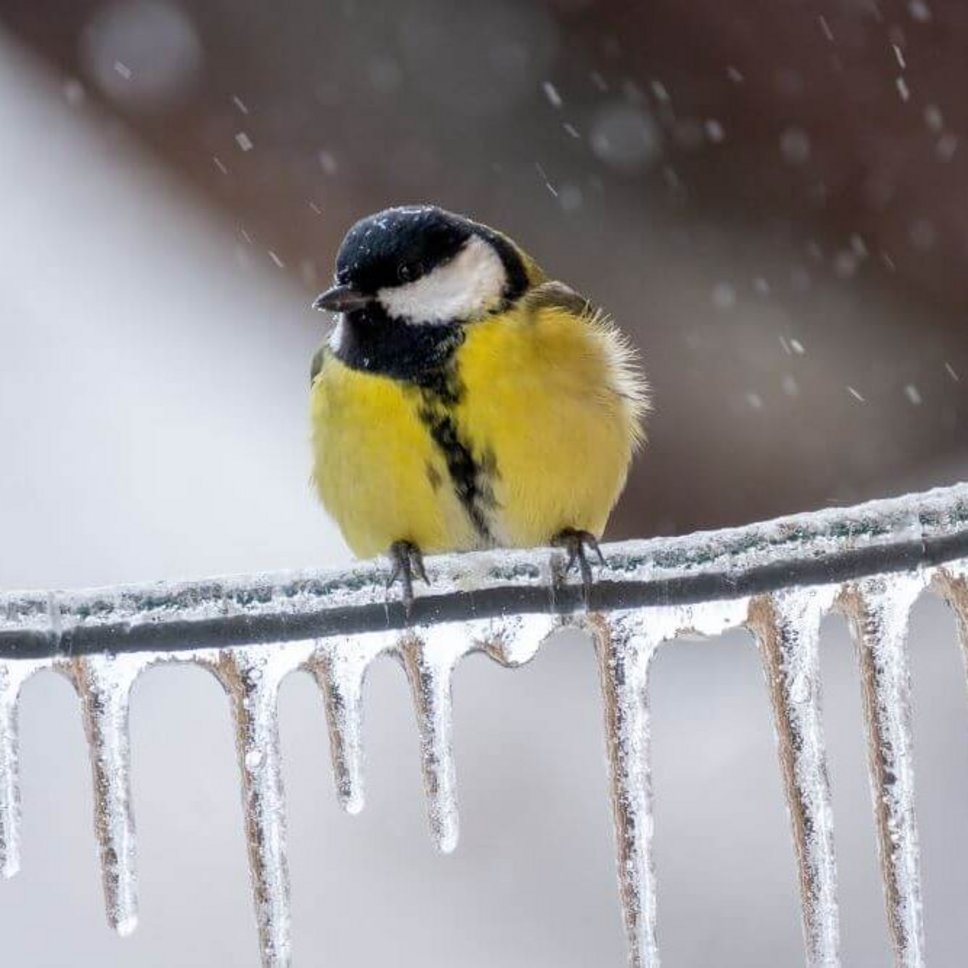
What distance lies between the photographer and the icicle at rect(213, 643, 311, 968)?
0.85m

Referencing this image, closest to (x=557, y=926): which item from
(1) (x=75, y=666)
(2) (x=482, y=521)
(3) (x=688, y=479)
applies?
(2) (x=482, y=521)

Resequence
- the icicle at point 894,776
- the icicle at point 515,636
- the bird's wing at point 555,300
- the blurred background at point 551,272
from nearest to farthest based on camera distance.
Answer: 1. the icicle at point 894,776
2. the icicle at point 515,636
3. the bird's wing at point 555,300
4. the blurred background at point 551,272

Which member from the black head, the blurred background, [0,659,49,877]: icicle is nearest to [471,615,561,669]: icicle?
[0,659,49,877]: icicle

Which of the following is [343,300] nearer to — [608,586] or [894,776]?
[608,586]

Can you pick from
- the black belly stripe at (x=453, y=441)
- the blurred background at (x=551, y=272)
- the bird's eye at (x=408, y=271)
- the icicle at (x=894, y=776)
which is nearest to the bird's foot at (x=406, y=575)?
the icicle at (x=894, y=776)

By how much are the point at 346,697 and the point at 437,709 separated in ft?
0.17

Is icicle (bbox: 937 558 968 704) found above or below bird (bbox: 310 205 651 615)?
below

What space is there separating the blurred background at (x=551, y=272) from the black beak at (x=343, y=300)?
1.05 metres

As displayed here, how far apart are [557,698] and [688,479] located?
24.7 inches

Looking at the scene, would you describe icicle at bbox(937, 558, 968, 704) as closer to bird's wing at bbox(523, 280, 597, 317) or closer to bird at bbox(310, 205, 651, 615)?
bird at bbox(310, 205, 651, 615)

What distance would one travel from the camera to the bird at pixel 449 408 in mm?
1541

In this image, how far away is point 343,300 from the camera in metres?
1.57

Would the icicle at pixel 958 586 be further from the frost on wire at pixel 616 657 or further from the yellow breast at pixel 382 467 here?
the yellow breast at pixel 382 467

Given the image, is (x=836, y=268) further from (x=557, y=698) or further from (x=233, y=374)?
(x=233, y=374)
